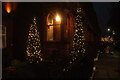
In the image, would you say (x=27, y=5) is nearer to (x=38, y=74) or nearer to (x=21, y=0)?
(x=21, y=0)

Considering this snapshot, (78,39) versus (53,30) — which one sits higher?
(53,30)

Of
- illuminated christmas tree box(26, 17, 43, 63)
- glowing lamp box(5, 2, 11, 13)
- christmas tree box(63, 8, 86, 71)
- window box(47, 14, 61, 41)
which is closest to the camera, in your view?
illuminated christmas tree box(26, 17, 43, 63)

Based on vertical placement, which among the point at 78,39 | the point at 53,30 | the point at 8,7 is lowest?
the point at 78,39

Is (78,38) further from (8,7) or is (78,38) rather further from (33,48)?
(8,7)

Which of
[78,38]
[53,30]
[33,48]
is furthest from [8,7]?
[78,38]

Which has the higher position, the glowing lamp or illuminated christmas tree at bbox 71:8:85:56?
the glowing lamp

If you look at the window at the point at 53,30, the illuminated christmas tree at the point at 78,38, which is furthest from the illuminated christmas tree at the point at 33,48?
the window at the point at 53,30

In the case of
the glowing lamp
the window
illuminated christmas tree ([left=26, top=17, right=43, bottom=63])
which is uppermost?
the glowing lamp

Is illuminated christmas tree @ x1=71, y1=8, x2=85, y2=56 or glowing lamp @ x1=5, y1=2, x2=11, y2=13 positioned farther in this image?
illuminated christmas tree @ x1=71, y1=8, x2=85, y2=56

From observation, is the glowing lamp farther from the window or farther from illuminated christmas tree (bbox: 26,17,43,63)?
the window

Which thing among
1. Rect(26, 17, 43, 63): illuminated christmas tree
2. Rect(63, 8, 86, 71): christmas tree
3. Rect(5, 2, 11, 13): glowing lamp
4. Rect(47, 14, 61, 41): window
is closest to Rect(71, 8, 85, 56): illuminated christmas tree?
Rect(63, 8, 86, 71): christmas tree

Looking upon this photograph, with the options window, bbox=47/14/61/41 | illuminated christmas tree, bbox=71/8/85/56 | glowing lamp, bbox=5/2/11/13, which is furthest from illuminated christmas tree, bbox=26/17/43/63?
window, bbox=47/14/61/41

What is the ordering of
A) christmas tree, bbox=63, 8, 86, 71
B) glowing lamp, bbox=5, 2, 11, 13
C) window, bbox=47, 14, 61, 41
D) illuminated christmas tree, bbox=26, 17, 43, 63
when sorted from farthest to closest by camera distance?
window, bbox=47, 14, 61, 41 → christmas tree, bbox=63, 8, 86, 71 → glowing lamp, bbox=5, 2, 11, 13 → illuminated christmas tree, bbox=26, 17, 43, 63

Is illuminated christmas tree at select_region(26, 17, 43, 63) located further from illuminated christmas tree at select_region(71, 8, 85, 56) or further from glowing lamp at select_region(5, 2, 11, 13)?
illuminated christmas tree at select_region(71, 8, 85, 56)
